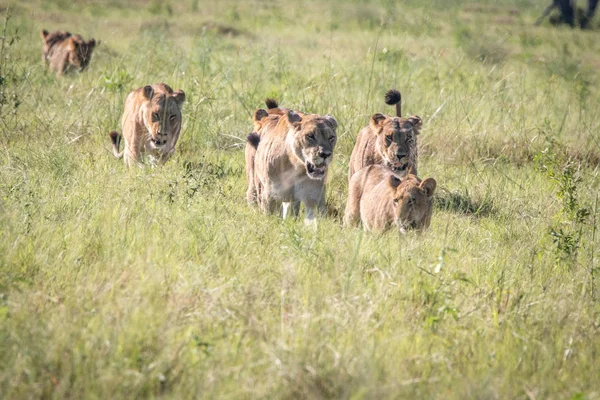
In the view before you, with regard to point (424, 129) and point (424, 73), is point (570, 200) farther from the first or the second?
point (424, 73)

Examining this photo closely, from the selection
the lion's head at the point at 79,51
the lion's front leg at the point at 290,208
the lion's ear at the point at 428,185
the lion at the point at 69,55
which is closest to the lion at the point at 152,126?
the lion's front leg at the point at 290,208

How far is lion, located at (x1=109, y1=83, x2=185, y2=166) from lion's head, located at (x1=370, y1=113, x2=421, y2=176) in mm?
2189

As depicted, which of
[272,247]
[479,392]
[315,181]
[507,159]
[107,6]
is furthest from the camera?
[107,6]

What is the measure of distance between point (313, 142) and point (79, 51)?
7.73m

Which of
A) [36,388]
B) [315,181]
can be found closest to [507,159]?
[315,181]

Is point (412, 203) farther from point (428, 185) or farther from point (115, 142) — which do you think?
point (115, 142)

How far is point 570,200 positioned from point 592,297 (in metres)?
1.47

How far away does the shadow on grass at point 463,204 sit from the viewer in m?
7.31

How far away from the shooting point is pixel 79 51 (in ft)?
42.1

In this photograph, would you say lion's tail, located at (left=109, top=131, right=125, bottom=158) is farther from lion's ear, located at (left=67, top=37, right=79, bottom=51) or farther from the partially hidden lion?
lion's ear, located at (left=67, top=37, right=79, bottom=51)

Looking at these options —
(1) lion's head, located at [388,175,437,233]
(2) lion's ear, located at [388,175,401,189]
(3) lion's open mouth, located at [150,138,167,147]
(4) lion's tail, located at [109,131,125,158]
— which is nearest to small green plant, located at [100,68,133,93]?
(4) lion's tail, located at [109,131,125,158]

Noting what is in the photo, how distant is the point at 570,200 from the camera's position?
20.8 feet

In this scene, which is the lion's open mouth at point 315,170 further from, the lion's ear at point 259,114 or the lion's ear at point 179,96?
the lion's ear at point 179,96

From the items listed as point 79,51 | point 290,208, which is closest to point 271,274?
point 290,208
